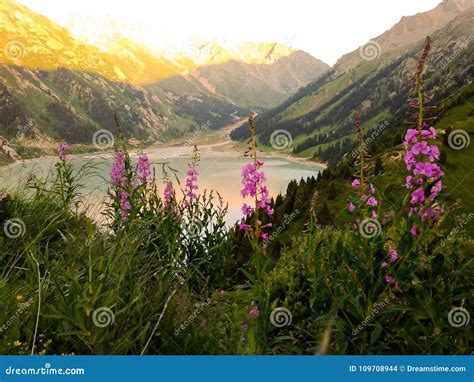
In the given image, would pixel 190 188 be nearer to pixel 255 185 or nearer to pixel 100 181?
pixel 100 181

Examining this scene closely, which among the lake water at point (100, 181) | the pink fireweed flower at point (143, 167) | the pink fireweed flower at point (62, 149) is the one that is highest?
the pink fireweed flower at point (62, 149)

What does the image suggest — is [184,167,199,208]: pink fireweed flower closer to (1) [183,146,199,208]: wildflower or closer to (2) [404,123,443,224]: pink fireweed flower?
(1) [183,146,199,208]: wildflower

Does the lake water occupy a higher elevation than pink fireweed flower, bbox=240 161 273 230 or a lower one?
lower

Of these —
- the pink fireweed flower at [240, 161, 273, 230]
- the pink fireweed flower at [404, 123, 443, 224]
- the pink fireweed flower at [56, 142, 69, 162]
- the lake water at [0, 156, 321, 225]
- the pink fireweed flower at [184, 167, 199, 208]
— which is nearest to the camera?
the pink fireweed flower at [404, 123, 443, 224]

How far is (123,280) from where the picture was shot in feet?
15.1

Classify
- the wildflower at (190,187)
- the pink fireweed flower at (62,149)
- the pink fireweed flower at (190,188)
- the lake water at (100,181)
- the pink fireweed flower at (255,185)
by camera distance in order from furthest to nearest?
the pink fireweed flower at (62,149)
the pink fireweed flower at (190,188)
the wildflower at (190,187)
the lake water at (100,181)
the pink fireweed flower at (255,185)

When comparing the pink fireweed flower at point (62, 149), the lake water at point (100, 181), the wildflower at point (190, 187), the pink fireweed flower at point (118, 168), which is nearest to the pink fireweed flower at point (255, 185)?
the lake water at point (100, 181)

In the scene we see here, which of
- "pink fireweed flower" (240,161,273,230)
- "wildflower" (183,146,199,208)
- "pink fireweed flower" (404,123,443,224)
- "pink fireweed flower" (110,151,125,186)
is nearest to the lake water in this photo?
"pink fireweed flower" (110,151,125,186)

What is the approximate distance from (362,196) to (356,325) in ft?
5.99

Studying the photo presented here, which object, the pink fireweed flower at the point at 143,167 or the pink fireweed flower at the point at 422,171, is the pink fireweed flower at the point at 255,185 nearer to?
the pink fireweed flower at the point at 422,171

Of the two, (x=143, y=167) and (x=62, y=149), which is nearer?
(x=143, y=167)

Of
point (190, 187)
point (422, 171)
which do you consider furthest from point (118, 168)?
point (422, 171)

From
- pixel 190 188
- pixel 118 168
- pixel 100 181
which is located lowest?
pixel 190 188
